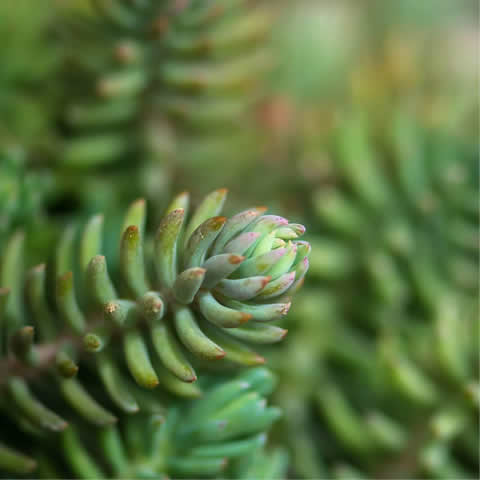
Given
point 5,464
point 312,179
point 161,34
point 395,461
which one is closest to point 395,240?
point 312,179

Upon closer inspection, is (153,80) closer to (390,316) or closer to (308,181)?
(308,181)

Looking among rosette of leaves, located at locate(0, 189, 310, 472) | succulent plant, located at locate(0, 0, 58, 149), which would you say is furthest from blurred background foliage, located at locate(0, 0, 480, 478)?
rosette of leaves, located at locate(0, 189, 310, 472)

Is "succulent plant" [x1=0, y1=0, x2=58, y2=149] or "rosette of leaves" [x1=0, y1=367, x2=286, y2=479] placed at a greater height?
"succulent plant" [x1=0, y1=0, x2=58, y2=149]

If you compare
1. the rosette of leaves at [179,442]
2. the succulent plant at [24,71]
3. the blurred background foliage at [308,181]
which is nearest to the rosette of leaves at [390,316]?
the blurred background foliage at [308,181]

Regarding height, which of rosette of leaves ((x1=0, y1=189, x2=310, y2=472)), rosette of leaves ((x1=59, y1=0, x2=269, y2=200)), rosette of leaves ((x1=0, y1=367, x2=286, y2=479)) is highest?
rosette of leaves ((x1=59, y1=0, x2=269, y2=200))

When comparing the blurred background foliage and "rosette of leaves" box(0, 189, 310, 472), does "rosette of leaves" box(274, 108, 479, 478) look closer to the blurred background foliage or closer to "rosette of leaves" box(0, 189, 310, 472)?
the blurred background foliage

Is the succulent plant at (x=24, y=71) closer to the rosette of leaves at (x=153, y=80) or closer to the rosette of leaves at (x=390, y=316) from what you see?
the rosette of leaves at (x=153, y=80)
